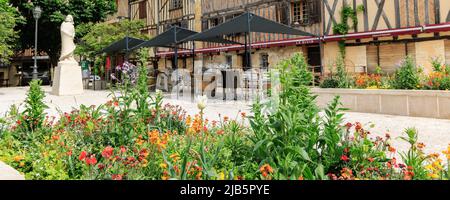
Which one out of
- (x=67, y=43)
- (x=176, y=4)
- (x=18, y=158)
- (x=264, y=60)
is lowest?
(x=18, y=158)

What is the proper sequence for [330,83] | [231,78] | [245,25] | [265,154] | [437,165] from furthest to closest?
1. [231,78]
2. [245,25]
3. [330,83]
4. [265,154]
5. [437,165]

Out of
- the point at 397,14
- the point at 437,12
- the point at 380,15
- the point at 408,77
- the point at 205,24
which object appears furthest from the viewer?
the point at 205,24

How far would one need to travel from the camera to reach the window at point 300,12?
57.0 ft

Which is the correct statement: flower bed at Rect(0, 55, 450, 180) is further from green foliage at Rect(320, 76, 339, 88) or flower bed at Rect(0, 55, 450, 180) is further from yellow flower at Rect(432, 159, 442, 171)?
green foliage at Rect(320, 76, 339, 88)

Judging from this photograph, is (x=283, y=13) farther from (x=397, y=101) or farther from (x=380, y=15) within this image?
(x=397, y=101)

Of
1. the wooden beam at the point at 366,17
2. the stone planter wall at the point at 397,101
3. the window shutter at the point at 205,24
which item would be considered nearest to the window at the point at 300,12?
the wooden beam at the point at 366,17

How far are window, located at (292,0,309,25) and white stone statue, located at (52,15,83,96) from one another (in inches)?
437

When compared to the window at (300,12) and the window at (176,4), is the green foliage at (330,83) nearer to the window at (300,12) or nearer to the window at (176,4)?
the window at (300,12)

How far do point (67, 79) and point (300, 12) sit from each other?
39.8 feet

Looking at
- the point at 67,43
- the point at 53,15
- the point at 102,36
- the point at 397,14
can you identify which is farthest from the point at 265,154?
the point at 53,15

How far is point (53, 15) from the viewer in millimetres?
22797

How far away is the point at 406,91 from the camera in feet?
22.2
